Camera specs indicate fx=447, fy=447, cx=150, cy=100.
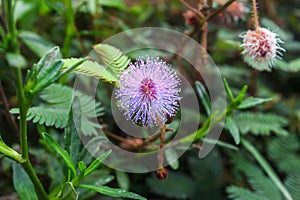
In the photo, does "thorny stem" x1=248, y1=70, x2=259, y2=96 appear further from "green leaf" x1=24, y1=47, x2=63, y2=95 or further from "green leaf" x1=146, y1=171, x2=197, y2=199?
"green leaf" x1=24, y1=47, x2=63, y2=95

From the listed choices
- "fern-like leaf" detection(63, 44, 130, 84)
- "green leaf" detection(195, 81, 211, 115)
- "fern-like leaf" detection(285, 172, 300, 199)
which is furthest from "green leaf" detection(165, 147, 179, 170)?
"fern-like leaf" detection(285, 172, 300, 199)

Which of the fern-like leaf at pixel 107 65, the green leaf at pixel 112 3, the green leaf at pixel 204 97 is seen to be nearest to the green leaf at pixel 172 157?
the green leaf at pixel 204 97

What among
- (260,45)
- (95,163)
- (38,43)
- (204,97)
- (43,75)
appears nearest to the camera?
(43,75)

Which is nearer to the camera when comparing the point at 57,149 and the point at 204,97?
the point at 57,149

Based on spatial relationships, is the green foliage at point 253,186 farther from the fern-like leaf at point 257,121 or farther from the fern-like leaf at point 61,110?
the fern-like leaf at point 61,110

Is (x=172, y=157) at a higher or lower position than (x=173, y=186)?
higher

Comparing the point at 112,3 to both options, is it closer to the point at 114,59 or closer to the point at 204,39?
the point at 204,39

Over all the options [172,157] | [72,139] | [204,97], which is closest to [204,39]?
[204,97]

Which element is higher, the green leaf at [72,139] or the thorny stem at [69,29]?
the thorny stem at [69,29]
